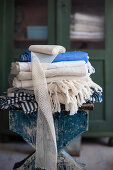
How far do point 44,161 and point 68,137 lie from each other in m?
0.26

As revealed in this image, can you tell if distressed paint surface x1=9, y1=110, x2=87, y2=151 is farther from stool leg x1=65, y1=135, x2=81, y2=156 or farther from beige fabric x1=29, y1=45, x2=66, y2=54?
stool leg x1=65, y1=135, x2=81, y2=156

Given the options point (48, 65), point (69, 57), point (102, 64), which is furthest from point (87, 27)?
point (48, 65)

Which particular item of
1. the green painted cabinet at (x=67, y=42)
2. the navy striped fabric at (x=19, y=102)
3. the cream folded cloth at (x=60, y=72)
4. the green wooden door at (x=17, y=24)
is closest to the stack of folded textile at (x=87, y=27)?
the green painted cabinet at (x=67, y=42)

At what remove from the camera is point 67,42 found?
8.69ft

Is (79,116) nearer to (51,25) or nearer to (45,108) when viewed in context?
(45,108)

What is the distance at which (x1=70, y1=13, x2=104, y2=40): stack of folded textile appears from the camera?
2676 millimetres

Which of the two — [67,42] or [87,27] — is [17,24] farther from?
[87,27]

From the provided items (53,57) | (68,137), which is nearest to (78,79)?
(53,57)

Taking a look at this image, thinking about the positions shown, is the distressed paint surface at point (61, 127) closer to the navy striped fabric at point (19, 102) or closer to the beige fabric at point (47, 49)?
the navy striped fabric at point (19, 102)

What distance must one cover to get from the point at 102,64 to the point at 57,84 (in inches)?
48.9

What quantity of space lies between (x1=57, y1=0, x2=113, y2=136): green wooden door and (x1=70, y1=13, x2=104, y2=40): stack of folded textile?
6 cm

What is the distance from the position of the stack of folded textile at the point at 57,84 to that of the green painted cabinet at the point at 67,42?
997mm

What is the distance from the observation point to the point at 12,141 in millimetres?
2826

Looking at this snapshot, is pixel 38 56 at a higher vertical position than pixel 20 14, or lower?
lower
